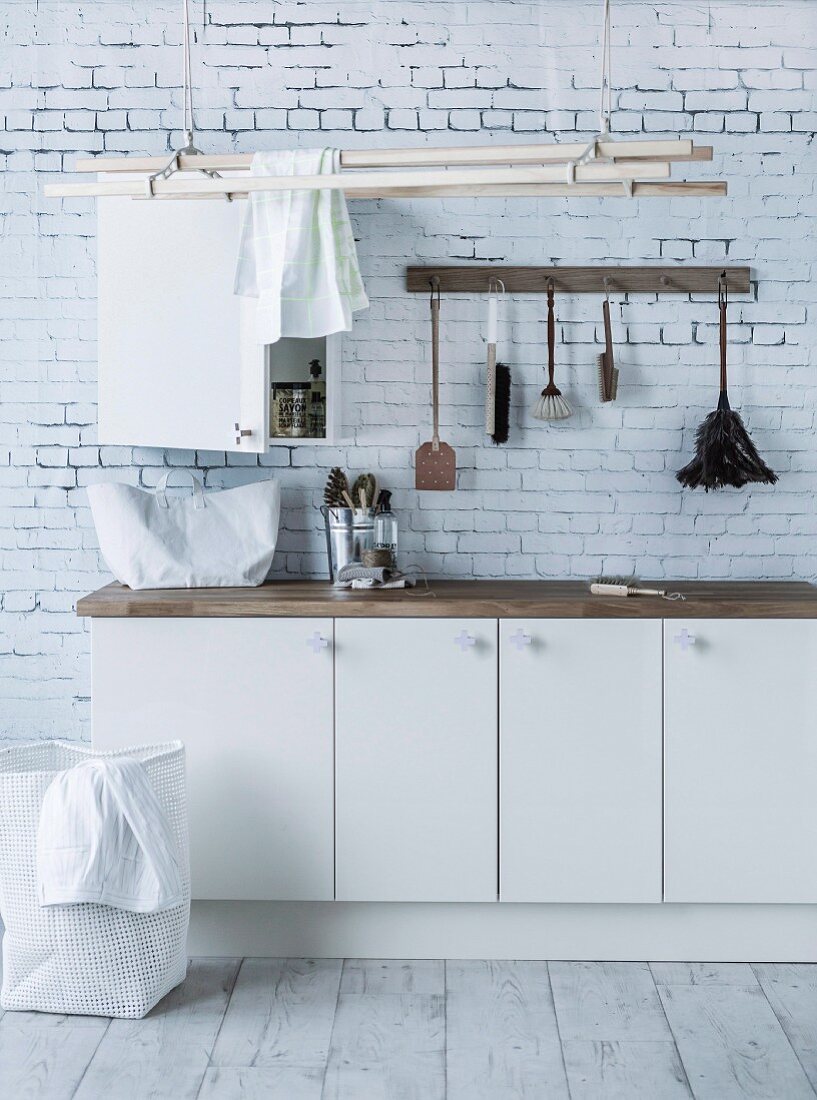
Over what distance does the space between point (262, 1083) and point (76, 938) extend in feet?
1.97

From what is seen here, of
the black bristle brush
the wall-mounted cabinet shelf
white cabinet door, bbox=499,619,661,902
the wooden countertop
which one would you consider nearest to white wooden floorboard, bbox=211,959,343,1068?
white cabinet door, bbox=499,619,661,902

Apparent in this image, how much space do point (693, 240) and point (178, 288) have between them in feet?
5.13

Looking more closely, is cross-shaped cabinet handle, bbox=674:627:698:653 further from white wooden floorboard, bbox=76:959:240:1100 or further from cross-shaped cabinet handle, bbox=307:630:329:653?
white wooden floorboard, bbox=76:959:240:1100

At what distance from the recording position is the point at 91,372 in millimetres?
3576

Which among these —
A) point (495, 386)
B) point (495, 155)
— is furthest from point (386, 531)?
point (495, 155)

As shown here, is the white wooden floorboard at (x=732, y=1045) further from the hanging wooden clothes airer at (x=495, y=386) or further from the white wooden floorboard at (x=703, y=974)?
the hanging wooden clothes airer at (x=495, y=386)

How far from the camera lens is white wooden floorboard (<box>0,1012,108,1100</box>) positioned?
2514 mm

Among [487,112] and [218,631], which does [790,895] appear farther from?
[487,112]

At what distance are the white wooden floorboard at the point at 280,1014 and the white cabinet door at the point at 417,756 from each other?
0.90 ft

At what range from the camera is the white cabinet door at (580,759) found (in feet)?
10.0

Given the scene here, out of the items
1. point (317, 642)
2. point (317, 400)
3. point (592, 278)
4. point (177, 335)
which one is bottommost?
point (317, 642)

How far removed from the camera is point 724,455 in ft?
11.1

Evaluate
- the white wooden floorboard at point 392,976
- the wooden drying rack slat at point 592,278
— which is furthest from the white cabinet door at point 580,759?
the wooden drying rack slat at point 592,278

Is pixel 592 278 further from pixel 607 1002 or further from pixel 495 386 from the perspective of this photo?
pixel 607 1002
